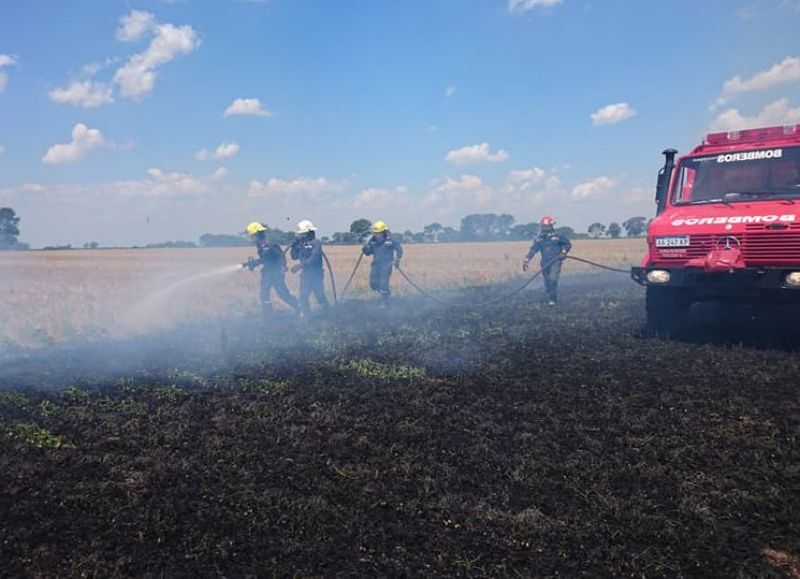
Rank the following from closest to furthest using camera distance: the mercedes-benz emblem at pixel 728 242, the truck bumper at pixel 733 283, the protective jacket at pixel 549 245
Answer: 1. the truck bumper at pixel 733 283
2. the mercedes-benz emblem at pixel 728 242
3. the protective jacket at pixel 549 245

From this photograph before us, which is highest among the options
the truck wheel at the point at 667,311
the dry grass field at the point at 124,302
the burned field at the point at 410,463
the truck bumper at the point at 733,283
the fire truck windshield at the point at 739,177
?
the fire truck windshield at the point at 739,177

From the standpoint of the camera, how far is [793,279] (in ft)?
22.6

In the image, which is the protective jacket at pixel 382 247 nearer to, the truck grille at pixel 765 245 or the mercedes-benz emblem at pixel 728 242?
the truck grille at pixel 765 245

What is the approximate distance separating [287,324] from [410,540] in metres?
8.45

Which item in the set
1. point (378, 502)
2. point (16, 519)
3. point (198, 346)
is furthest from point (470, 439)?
point (198, 346)

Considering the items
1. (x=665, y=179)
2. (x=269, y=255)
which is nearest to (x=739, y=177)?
(x=665, y=179)

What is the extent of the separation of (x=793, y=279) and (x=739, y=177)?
206cm

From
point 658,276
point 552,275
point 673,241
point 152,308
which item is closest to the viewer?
point 673,241

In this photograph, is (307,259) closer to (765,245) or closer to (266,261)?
(266,261)

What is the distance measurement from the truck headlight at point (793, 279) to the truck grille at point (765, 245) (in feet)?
0.44

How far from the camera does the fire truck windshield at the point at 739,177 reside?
7.79 m

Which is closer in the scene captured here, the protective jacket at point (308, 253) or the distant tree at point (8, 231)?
the protective jacket at point (308, 253)

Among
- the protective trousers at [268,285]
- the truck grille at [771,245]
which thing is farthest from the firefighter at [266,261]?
the truck grille at [771,245]

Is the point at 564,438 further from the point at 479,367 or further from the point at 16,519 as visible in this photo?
the point at 16,519
